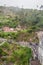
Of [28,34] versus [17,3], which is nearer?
[28,34]

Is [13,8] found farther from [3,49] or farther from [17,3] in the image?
[3,49]

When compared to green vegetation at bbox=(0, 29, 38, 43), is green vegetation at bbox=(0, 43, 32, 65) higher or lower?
lower

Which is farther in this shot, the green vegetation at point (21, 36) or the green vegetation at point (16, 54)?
the green vegetation at point (21, 36)

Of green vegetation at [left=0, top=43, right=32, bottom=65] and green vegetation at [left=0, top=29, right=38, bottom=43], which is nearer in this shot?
green vegetation at [left=0, top=43, right=32, bottom=65]

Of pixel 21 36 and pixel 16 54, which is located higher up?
pixel 21 36

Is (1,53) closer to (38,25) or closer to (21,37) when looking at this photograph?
(21,37)

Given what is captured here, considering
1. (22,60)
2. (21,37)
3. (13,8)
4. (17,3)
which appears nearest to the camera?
(22,60)

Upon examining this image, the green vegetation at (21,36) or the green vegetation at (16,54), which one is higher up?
the green vegetation at (21,36)

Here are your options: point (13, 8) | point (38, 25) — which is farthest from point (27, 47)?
point (13, 8)

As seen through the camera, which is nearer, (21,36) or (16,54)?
(16,54)

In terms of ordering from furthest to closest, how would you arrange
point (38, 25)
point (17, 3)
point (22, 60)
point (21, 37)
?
point (17, 3) → point (38, 25) → point (21, 37) → point (22, 60)
